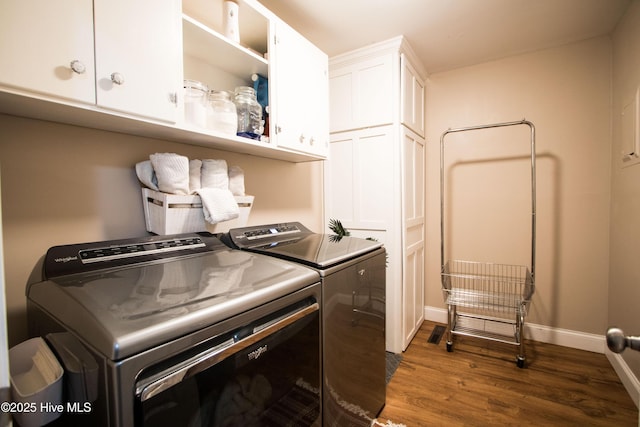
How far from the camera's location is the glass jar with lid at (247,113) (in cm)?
140

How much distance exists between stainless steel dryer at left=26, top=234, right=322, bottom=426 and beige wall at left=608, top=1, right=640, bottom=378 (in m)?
2.01

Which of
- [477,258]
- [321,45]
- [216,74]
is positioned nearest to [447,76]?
[321,45]

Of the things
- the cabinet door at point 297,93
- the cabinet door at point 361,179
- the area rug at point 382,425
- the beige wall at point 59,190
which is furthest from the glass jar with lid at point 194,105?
the area rug at point 382,425

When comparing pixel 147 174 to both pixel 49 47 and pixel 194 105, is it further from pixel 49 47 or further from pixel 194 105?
pixel 49 47

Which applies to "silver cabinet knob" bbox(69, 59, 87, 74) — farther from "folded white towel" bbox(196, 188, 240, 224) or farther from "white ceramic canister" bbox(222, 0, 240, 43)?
"white ceramic canister" bbox(222, 0, 240, 43)

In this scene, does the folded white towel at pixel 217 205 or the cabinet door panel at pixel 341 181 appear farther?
the cabinet door panel at pixel 341 181

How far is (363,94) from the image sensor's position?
7.58 feet

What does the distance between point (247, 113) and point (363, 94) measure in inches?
48.4

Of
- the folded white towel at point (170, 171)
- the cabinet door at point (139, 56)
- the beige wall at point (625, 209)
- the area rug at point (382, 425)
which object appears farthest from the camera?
the beige wall at point (625, 209)

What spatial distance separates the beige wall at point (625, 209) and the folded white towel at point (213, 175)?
92.6 inches

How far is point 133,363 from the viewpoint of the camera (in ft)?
1.85

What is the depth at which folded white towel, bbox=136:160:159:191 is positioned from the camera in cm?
115

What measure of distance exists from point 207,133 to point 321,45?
1483 millimetres

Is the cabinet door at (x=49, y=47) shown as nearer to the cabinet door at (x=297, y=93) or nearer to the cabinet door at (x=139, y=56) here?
the cabinet door at (x=139, y=56)
